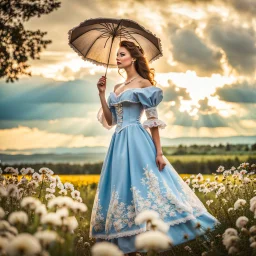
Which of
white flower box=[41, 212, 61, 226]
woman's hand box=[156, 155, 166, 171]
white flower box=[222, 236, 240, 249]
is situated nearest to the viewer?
white flower box=[41, 212, 61, 226]

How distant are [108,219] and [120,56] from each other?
188 cm

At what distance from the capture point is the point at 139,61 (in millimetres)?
5016

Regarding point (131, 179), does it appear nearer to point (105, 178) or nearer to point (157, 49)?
point (105, 178)

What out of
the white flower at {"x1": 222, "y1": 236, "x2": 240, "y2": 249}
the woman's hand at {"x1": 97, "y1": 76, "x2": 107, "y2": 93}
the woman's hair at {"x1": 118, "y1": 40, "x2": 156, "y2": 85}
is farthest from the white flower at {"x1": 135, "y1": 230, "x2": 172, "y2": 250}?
the woman's hair at {"x1": 118, "y1": 40, "x2": 156, "y2": 85}

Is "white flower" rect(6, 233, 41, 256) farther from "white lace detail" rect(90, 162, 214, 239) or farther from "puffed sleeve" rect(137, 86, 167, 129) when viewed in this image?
"puffed sleeve" rect(137, 86, 167, 129)

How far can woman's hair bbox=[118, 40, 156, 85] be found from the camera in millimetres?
4953

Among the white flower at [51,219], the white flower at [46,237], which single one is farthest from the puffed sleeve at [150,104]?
the white flower at [46,237]

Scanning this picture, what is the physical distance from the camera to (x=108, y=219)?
4324 mm

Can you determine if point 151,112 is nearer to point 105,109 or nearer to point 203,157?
point 105,109

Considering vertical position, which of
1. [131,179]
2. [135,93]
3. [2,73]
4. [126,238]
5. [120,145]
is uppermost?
[2,73]

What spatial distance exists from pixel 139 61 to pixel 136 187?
61.7 inches

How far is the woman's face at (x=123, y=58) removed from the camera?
490 centimetres

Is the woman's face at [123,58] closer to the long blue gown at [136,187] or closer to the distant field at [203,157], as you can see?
the long blue gown at [136,187]

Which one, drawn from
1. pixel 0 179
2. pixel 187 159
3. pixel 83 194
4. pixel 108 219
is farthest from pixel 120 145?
pixel 187 159
